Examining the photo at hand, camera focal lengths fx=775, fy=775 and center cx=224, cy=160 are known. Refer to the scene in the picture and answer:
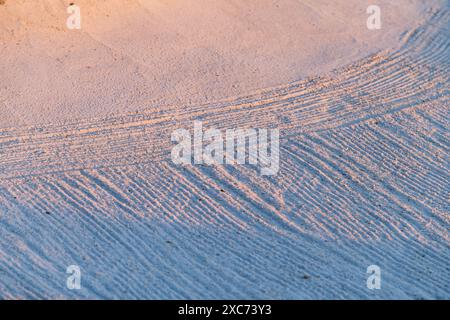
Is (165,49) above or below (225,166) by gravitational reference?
above

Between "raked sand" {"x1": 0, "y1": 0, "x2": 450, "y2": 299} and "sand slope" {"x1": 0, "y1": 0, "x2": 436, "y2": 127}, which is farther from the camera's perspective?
"sand slope" {"x1": 0, "y1": 0, "x2": 436, "y2": 127}

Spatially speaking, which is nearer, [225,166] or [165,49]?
[225,166]

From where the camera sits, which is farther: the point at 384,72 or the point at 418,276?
the point at 384,72

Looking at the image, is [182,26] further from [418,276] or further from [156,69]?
[418,276]

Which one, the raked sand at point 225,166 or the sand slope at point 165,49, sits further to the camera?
the sand slope at point 165,49
